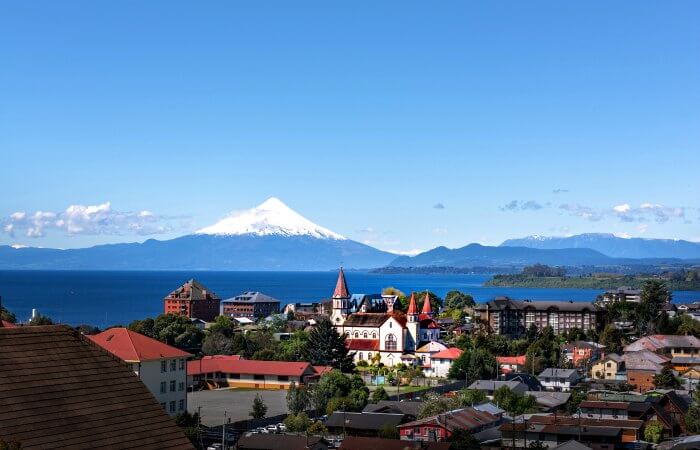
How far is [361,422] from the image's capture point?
34906mm

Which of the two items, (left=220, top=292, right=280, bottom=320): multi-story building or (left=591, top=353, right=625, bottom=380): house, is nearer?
(left=591, top=353, right=625, bottom=380): house

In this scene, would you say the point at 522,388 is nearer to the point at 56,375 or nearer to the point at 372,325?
the point at 372,325

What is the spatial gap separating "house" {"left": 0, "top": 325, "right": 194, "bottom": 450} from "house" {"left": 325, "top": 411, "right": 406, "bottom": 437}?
24.1 meters

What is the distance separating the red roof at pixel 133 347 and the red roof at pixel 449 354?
30.1m

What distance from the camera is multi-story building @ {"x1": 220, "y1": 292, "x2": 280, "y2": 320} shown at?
387 feet

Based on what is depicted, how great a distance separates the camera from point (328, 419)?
3622 cm

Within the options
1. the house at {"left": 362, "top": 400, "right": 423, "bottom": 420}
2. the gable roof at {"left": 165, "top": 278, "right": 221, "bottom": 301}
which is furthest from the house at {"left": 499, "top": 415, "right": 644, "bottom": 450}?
the gable roof at {"left": 165, "top": 278, "right": 221, "bottom": 301}

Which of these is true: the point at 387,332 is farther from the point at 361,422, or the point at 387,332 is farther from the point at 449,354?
the point at 361,422

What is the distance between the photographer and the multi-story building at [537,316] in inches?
3558

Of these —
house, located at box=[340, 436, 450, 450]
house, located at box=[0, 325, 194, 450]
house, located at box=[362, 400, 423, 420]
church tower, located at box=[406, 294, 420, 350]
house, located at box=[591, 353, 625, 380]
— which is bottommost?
house, located at box=[591, 353, 625, 380]

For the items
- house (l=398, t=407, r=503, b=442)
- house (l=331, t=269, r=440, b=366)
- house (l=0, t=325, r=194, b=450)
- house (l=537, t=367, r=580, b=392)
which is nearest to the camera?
house (l=0, t=325, r=194, b=450)

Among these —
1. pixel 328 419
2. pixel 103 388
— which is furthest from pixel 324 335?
pixel 103 388

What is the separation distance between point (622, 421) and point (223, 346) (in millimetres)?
34804

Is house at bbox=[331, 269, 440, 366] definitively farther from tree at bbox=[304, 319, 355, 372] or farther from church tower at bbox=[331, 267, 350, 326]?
tree at bbox=[304, 319, 355, 372]
